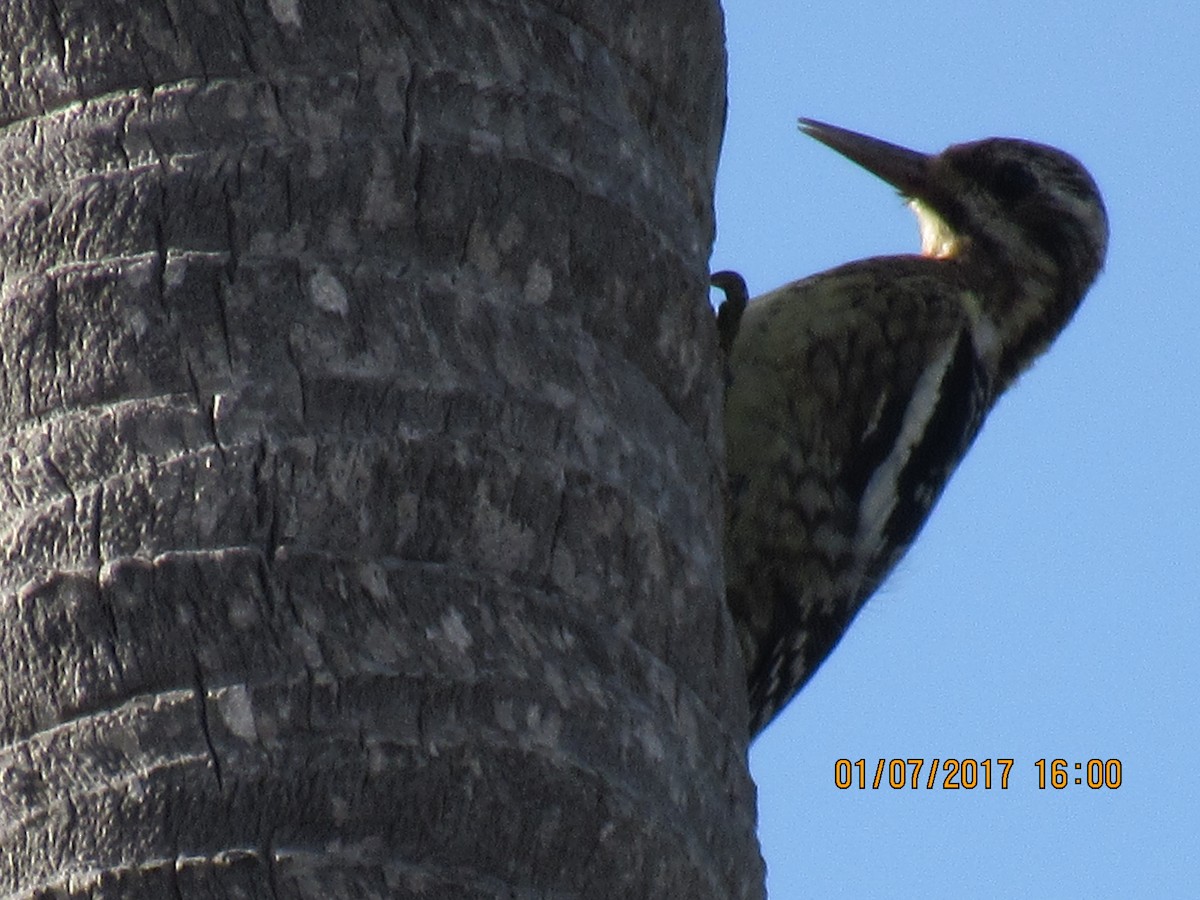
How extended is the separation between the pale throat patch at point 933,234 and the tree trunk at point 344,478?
121 inches

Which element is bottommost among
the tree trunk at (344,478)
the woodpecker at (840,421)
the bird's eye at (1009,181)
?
the woodpecker at (840,421)

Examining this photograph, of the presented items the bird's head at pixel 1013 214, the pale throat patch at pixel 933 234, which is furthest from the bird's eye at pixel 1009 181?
the pale throat patch at pixel 933 234

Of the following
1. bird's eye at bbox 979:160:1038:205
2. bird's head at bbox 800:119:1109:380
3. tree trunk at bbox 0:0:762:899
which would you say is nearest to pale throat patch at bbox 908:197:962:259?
bird's head at bbox 800:119:1109:380

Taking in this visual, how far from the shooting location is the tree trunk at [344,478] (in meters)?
1.99

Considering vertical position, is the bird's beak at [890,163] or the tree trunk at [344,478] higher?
the tree trunk at [344,478]

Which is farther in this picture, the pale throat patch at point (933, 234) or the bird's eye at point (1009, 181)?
the bird's eye at point (1009, 181)

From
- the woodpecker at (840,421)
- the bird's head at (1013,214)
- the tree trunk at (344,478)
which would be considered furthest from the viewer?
the bird's head at (1013,214)

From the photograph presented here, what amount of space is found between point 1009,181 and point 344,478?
4.00 metres

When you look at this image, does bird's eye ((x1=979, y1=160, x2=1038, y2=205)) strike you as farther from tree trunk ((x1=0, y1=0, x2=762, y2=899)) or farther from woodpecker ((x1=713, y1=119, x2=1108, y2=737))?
tree trunk ((x1=0, y1=0, x2=762, y2=899))

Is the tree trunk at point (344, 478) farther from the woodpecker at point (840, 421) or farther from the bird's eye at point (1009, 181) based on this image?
the bird's eye at point (1009, 181)

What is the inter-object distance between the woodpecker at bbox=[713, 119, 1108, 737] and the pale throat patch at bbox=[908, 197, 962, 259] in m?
0.09

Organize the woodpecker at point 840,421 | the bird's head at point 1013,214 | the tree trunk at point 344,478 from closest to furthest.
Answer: the tree trunk at point 344,478, the woodpecker at point 840,421, the bird's head at point 1013,214

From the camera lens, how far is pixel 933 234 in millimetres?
5699

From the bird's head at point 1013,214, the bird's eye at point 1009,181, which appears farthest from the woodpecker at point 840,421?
the bird's eye at point 1009,181
